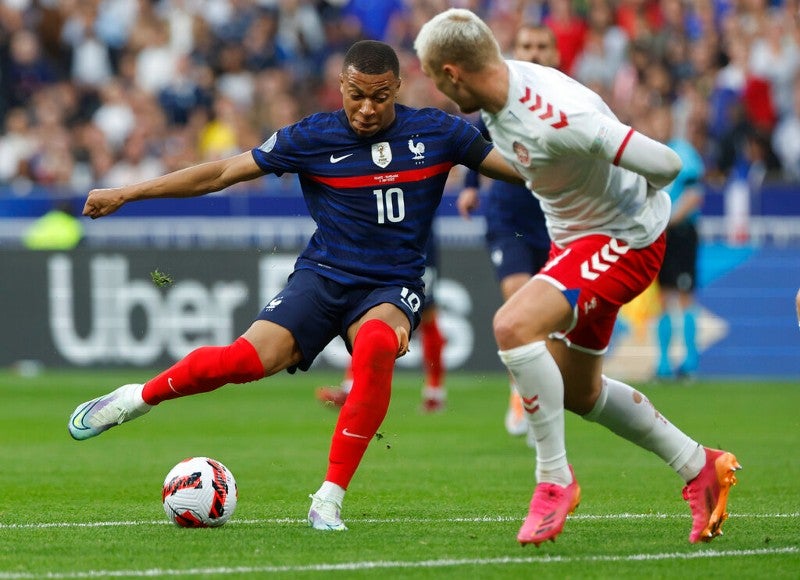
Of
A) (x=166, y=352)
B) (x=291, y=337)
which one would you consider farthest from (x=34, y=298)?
(x=291, y=337)

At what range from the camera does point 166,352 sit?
17.3m

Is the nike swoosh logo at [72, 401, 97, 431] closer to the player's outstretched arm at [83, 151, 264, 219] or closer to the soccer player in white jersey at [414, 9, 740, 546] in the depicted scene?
the player's outstretched arm at [83, 151, 264, 219]

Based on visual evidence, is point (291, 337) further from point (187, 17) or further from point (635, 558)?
point (187, 17)

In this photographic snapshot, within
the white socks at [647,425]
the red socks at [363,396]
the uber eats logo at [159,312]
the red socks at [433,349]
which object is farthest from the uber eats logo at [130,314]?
the white socks at [647,425]

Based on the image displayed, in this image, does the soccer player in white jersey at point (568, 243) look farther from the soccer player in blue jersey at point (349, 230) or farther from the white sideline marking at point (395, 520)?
the soccer player in blue jersey at point (349, 230)

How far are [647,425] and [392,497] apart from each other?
1.94 metres

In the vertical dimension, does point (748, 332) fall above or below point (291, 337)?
below

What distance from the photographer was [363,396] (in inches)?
281

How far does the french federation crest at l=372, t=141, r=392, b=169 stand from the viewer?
24.2ft

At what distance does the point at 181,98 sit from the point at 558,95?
16188mm

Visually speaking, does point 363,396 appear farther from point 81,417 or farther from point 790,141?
point 790,141

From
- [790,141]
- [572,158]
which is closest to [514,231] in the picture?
[572,158]

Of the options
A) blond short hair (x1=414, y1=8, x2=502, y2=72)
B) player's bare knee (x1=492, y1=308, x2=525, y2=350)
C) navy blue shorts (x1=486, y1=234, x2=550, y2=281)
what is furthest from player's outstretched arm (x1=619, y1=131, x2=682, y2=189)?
navy blue shorts (x1=486, y1=234, x2=550, y2=281)

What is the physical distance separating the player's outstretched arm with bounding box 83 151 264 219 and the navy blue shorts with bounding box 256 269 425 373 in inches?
23.4
